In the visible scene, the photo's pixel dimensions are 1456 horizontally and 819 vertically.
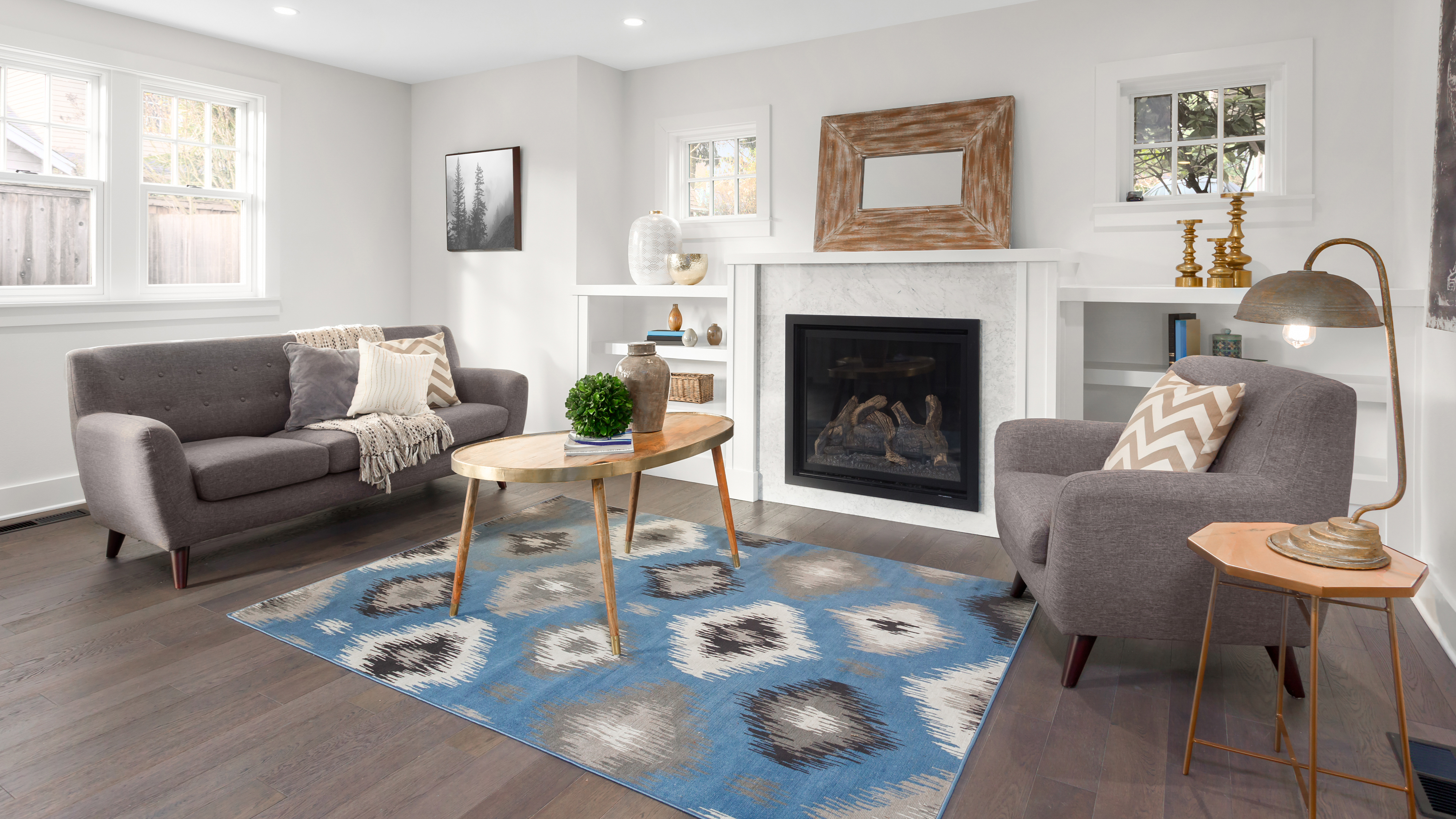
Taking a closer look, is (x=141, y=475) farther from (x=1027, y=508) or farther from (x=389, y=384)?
(x=1027, y=508)

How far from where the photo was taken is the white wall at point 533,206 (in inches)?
201

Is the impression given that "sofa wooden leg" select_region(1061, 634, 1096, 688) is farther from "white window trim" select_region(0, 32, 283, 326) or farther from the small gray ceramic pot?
"white window trim" select_region(0, 32, 283, 326)

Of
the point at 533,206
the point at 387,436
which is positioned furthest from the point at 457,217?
the point at 387,436

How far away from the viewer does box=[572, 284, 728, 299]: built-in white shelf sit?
4727 millimetres

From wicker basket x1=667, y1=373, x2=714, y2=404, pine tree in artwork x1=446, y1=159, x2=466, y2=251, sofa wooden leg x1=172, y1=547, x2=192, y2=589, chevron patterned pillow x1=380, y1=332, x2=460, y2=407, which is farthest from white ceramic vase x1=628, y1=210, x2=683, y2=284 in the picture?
sofa wooden leg x1=172, y1=547, x2=192, y2=589

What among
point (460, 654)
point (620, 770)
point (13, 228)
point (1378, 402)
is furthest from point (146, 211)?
point (1378, 402)

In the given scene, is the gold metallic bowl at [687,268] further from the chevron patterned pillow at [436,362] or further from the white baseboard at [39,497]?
the white baseboard at [39,497]

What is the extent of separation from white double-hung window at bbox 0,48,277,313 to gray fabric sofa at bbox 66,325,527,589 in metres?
1.06

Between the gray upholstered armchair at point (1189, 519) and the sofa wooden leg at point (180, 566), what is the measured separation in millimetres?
2877

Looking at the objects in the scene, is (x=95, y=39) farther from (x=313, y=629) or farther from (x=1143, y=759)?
(x=1143, y=759)

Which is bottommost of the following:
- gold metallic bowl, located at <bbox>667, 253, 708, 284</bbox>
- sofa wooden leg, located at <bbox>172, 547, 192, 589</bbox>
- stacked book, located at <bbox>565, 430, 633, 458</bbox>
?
sofa wooden leg, located at <bbox>172, 547, 192, 589</bbox>

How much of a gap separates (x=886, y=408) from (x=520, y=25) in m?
2.80

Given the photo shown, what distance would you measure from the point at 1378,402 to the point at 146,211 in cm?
597

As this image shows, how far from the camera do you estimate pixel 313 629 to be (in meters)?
2.58
